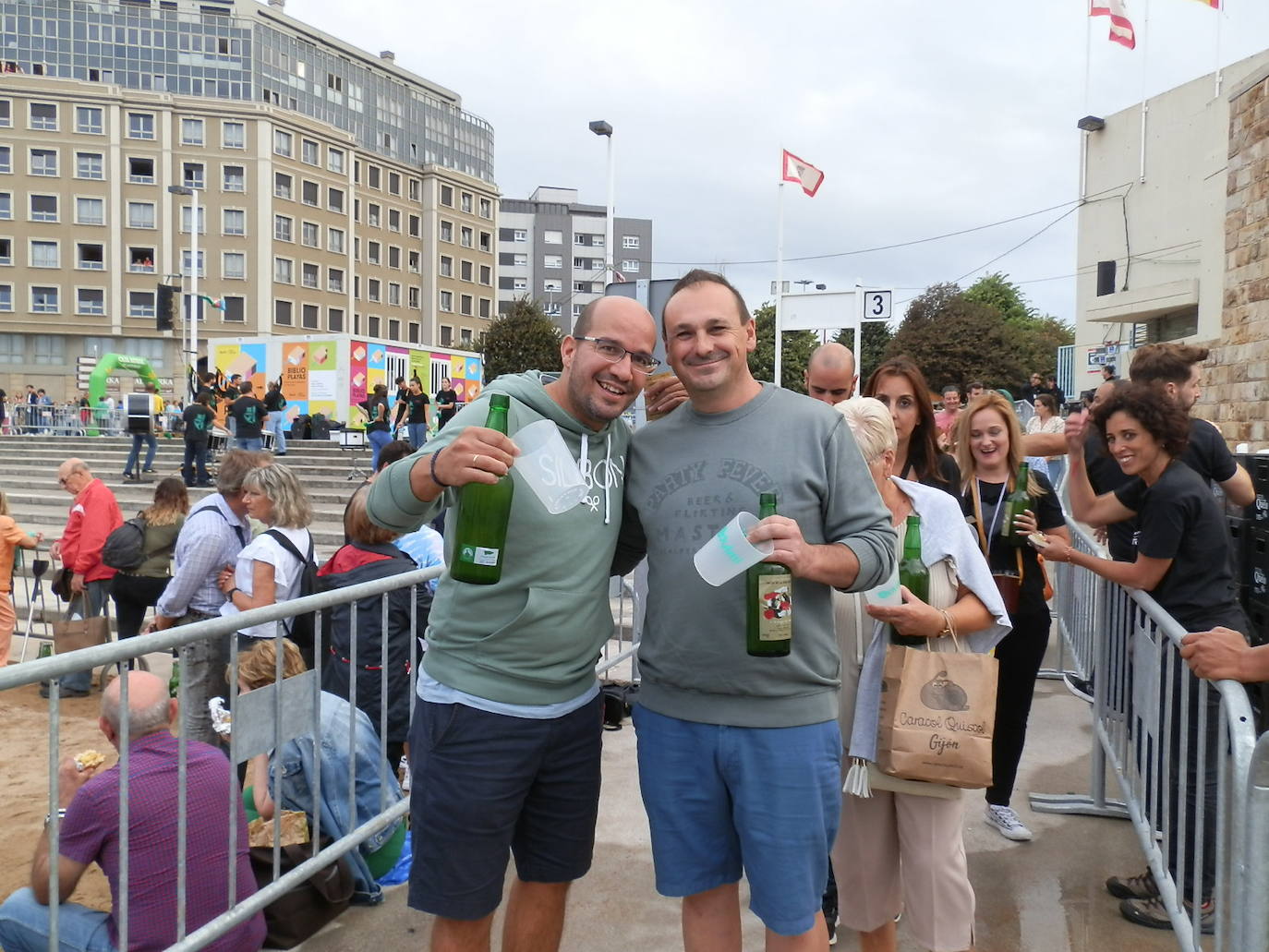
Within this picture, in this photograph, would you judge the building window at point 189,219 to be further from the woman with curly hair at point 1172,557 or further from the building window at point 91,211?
the woman with curly hair at point 1172,557

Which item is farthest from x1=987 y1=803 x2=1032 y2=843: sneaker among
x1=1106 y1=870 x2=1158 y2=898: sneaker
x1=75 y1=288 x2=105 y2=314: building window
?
x1=75 y1=288 x2=105 y2=314: building window

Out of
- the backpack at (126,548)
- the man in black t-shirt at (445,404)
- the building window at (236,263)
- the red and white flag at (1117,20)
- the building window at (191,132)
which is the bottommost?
the backpack at (126,548)

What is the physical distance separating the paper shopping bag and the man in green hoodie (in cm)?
84

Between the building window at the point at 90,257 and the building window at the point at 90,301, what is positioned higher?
the building window at the point at 90,257

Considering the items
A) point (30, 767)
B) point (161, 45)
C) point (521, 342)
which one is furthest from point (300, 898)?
point (161, 45)

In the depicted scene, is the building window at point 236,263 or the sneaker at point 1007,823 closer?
the sneaker at point 1007,823

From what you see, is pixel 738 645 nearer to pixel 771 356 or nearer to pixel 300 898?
pixel 300 898

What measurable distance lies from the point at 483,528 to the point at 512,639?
0.27 m

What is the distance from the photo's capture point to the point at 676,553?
224 cm

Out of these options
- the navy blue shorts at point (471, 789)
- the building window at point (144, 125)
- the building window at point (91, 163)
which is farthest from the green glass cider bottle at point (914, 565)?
the building window at point (144, 125)

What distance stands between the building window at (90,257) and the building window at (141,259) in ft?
4.82

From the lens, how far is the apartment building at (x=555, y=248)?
86.7 meters

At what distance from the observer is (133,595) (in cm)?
730

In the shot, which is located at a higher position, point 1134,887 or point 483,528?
point 483,528
